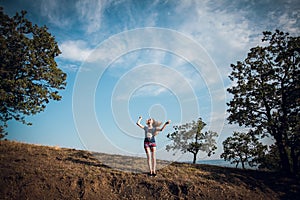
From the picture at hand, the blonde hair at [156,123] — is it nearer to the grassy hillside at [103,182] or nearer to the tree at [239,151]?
the grassy hillside at [103,182]

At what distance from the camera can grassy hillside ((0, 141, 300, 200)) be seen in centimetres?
887

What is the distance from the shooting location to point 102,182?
9.97 meters

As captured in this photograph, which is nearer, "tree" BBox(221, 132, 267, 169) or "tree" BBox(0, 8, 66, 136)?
"tree" BBox(0, 8, 66, 136)

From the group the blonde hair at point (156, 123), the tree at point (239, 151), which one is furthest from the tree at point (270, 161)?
the blonde hair at point (156, 123)

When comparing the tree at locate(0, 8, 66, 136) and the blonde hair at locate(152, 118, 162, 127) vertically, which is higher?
the tree at locate(0, 8, 66, 136)

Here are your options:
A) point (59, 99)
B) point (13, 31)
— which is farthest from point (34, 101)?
point (13, 31)

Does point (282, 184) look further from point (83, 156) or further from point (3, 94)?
point (3, 94)

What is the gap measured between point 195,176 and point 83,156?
27.3ft

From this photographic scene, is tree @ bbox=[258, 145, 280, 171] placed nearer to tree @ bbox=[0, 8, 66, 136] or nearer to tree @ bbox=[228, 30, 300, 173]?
tree @ bbox=[228, 30, 300, 173]

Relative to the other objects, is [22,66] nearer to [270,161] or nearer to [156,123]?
[156,123]

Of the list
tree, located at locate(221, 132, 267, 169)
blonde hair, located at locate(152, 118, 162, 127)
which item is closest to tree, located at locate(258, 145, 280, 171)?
tree, located at locate(221, 132, 267, 169)

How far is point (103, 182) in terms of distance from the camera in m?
9.98

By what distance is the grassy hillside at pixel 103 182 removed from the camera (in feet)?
29.1

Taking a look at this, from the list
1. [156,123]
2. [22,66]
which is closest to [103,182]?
[156,123]
